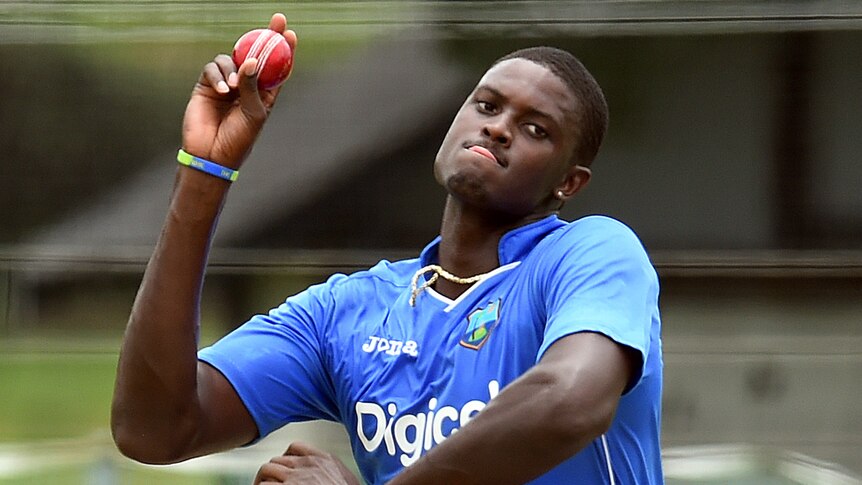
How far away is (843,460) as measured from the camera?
7.39 metres

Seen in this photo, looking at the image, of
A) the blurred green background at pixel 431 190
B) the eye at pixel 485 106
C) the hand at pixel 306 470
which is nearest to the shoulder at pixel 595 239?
the eye at pixel 485 106

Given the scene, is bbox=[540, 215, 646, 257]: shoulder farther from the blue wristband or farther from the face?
the blue wristband

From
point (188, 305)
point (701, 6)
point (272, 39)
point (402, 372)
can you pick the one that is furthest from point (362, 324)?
point (701, 6)

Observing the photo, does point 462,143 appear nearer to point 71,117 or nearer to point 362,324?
point 362,324

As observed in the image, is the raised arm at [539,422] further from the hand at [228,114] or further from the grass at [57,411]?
the grass at [57,411]

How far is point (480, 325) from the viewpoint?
2.92 metres

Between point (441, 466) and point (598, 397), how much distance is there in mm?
287

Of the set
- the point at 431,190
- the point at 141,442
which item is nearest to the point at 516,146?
the point at 141,442

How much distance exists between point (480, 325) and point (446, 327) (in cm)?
9

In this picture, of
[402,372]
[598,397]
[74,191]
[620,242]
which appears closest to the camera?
[598,397]

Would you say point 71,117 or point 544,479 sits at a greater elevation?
point 544,479

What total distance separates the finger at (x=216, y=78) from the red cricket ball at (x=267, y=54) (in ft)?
0.13

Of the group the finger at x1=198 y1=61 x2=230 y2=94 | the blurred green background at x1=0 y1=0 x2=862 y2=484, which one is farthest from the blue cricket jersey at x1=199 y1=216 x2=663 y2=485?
the blurred green background at x1=0 y1=0 x2=862 y2=484

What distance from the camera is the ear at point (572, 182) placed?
10.3ft
